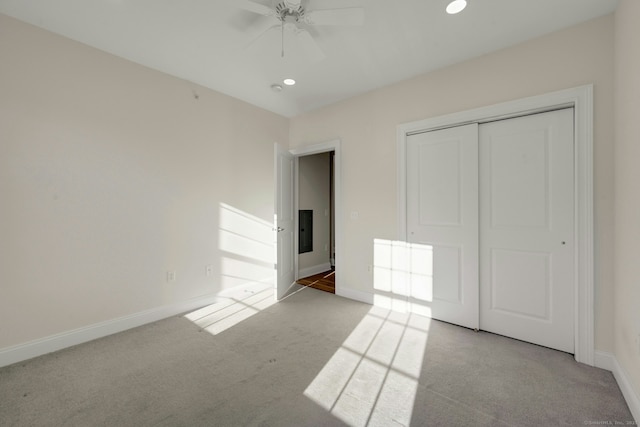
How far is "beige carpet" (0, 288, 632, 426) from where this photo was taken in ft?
5.18

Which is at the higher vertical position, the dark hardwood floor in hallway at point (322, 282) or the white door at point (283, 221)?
the white door at point (283, 221)

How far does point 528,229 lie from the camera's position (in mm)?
2406

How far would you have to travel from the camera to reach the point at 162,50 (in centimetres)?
256

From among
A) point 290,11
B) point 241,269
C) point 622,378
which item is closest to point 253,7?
point 290,11

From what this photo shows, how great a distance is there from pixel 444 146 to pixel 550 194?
1030mm

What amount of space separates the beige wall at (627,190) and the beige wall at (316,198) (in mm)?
3698

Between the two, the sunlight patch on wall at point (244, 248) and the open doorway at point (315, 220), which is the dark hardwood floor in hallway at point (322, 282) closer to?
the open doorway at point (315, 220)

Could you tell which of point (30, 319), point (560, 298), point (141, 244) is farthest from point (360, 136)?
point (30, 319)

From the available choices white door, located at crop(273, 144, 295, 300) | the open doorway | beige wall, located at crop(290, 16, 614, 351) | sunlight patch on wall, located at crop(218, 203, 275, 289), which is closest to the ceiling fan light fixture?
beige wall, located at crop(290, 16, 614, 351)

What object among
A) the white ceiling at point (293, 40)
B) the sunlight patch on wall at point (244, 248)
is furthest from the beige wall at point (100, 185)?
the white ceiling at point (293, 40)

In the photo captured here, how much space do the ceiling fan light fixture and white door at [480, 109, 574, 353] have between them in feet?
3.60

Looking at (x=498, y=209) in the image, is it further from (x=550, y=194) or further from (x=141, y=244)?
(x=141, y=244)

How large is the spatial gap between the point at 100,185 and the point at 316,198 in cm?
321

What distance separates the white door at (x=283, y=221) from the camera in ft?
11.8
